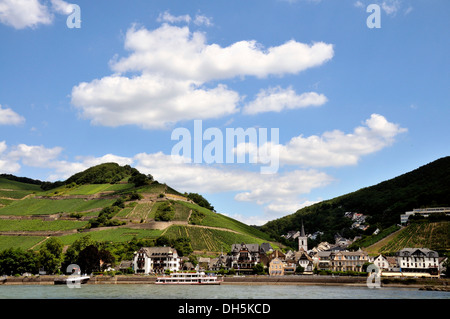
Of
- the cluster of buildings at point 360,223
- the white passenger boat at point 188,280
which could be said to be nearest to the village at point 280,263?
the white passenger boat at point 188,280

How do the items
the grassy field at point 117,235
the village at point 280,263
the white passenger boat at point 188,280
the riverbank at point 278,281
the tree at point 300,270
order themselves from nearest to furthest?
1. the riverbank at point 278,281
2. the white passenger boat at point 188,280
3. the village at point 280,263
4. the tree at point 300,270
5. the grassy field at point 117,235

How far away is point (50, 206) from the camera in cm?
15638

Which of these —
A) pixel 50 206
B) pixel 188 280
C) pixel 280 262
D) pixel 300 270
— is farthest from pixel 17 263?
pixel 50 206

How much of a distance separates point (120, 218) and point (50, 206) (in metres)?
38.5

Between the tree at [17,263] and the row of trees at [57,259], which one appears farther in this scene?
the tree at [17,263]

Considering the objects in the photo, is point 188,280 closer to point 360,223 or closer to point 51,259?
point 51,259

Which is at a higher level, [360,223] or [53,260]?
[360,223]

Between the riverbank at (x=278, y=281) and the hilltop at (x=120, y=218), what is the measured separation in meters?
24.2

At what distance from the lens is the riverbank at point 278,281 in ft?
237

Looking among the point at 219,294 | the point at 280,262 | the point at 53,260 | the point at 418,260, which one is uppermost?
the point at 53,260

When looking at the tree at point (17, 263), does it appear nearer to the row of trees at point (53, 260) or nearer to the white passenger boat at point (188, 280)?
the row of trees at point (53, 260)

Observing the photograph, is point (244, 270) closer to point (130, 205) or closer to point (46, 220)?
point (130, 205)

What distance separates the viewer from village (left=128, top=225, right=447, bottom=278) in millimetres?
91812
